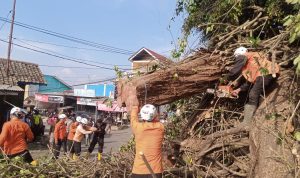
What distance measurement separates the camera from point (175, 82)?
6.68m

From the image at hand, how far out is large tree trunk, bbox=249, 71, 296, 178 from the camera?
558 centimetres

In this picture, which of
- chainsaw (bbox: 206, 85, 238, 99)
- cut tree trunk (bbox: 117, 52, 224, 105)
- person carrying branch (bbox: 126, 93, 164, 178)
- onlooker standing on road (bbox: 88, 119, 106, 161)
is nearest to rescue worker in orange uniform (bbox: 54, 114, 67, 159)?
onlooker standing on road (bbox: 88, 119, 106, 161)

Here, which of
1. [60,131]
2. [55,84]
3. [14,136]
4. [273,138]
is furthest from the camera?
[55,84]

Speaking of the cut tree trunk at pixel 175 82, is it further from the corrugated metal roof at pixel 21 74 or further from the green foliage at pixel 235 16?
the corrugated metal roof at pixel 21 74

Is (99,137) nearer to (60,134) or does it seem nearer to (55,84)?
(60,134)

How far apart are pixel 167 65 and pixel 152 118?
1.22 meters

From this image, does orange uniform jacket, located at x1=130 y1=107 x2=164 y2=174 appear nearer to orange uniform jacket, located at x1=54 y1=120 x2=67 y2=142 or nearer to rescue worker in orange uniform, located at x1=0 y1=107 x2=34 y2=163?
rescue worker in orange uniform, located at x1=0 y1=107 x2=34 y2=163

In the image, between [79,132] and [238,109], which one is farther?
[79,132]

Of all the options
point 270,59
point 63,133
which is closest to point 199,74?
point 270,59

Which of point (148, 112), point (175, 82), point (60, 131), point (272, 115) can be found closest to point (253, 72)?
point (272, 115)

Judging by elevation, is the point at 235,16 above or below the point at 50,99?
below

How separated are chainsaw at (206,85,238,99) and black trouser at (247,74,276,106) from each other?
430 mm

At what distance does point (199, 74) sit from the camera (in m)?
6.86

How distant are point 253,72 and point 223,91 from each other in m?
0.64
